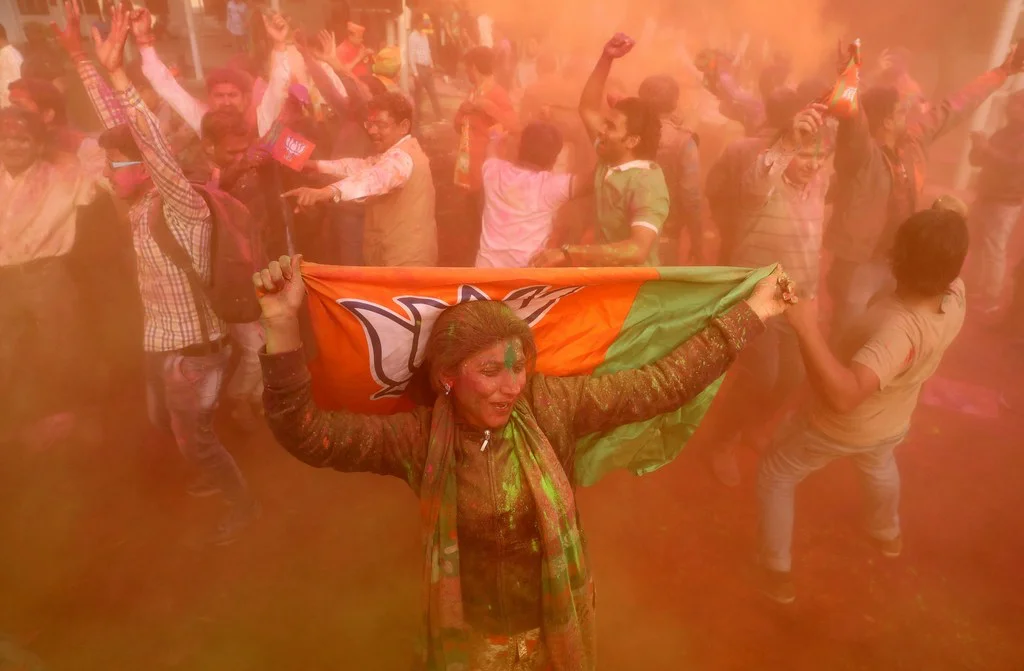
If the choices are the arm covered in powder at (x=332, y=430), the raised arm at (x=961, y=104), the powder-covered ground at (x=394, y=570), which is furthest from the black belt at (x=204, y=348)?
the raised arm at (x=961, y=104)

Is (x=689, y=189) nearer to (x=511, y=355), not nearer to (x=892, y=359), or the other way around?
(x=892, y=359)

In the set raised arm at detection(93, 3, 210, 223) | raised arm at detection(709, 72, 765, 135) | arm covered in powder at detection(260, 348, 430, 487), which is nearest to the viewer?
arm covered in powder at detection(260, 348, 430, 487)

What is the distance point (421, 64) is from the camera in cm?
407

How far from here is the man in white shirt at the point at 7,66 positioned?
10.6 ft

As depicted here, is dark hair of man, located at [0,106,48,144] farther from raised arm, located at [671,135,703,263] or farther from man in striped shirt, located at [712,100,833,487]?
man in striped shirt, located at [712,100,833,487]

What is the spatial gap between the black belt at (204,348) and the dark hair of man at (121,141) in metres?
1.00

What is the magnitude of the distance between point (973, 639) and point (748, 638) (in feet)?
3.92

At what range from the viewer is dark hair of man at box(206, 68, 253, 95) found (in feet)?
11.5

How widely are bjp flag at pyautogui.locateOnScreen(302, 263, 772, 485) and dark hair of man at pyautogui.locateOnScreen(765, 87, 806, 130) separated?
249cm

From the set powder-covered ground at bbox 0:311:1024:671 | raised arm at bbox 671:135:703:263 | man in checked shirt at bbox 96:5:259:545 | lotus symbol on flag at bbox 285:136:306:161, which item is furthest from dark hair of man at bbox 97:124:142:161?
raised arm at bbox 671:135:703:263

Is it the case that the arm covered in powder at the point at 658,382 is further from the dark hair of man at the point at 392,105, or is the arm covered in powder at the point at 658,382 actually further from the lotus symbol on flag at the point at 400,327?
the dark hair of man at the point at 392,105

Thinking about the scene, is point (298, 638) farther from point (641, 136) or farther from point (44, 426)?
point (641, 136)

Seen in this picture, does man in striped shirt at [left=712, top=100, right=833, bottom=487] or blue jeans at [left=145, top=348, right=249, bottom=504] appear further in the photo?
man in striped shirt at [left=712, top=100, right=833, bottom=487]

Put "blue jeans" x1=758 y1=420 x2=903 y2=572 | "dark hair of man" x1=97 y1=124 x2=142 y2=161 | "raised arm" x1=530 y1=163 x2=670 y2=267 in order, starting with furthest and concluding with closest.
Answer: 1. "raised arm" x1=530 y1=163 x2=670 y2=267
2. "blue jeans" x1=758 y1=420 x2=903 y2=572
3. "dark hair of man" x1=97 y1=124 x2=142 y2=161
